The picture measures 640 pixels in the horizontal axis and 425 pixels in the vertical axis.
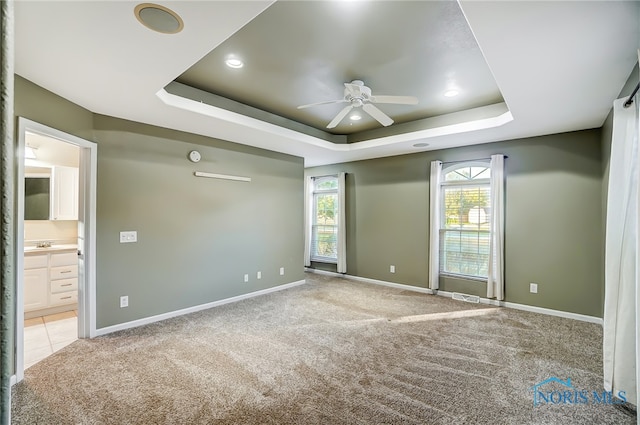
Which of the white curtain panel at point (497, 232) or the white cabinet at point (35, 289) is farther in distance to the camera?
the white curtain panel at point (497, 232)

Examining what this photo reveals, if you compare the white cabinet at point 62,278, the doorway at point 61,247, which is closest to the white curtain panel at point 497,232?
the doorway at point 61,247

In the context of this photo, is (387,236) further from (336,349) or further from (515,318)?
(336,349)

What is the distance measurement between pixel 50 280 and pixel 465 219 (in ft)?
20.1

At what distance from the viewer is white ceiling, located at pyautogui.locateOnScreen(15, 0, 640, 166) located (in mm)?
1824

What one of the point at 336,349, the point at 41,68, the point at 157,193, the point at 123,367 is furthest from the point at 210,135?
the point at 336,349

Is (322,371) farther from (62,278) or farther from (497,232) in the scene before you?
(62,278)

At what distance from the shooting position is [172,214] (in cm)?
414

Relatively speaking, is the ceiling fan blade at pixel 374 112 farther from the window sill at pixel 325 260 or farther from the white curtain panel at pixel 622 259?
the window sill at pixel 325 260

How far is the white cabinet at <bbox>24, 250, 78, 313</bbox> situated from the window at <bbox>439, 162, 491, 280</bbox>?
223 inches

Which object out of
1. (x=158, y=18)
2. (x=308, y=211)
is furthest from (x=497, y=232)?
(x=158, y=18)

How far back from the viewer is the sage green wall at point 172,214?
3.54m

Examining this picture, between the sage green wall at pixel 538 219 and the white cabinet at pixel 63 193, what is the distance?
16.9ft

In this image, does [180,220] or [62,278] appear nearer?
[180,220]

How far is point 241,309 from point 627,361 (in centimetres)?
398
